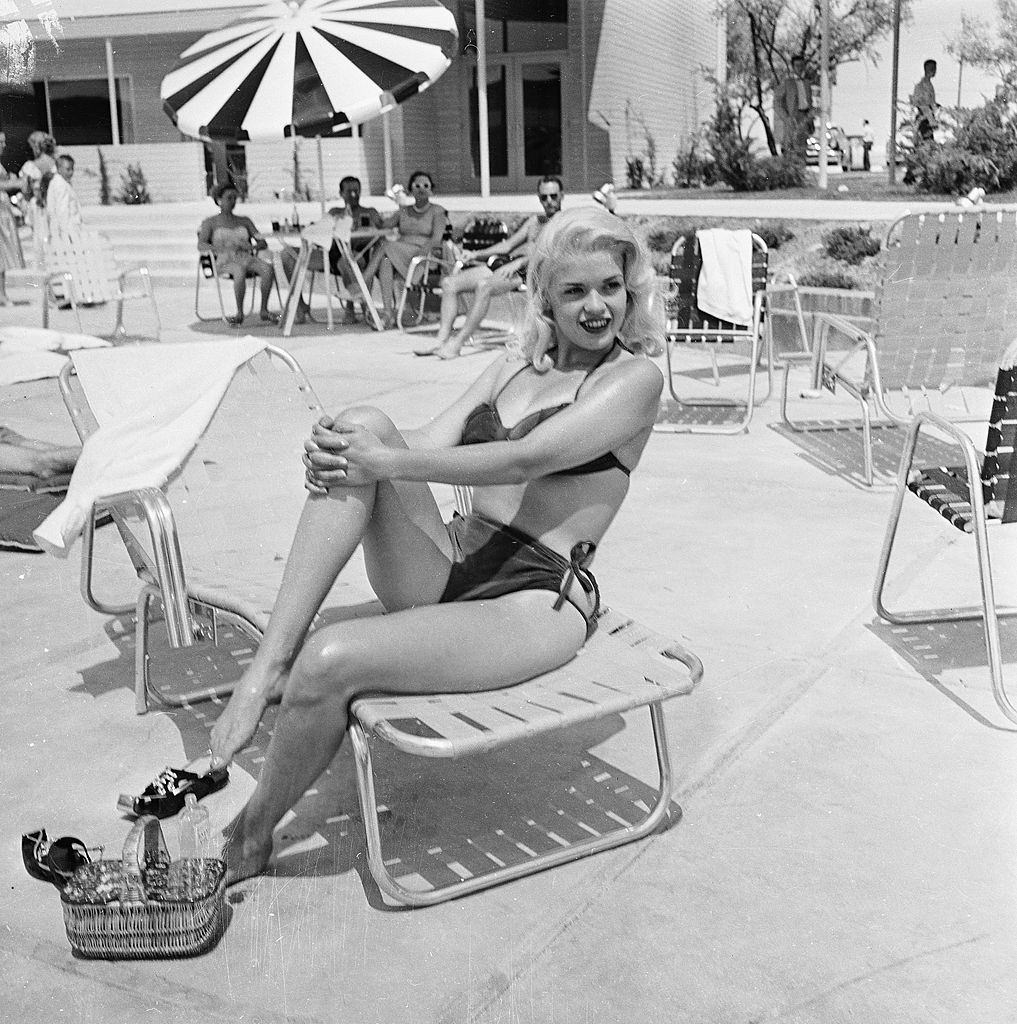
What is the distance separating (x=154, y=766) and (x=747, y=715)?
137 centimetres

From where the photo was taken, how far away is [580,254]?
254cm

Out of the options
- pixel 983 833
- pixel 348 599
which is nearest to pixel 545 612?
pixel 348 599

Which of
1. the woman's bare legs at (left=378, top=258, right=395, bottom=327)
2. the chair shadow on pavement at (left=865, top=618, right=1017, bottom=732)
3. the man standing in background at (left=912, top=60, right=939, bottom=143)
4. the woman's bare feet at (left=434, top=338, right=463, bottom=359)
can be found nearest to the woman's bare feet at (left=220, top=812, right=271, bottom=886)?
the chair shadow on pavement at (left=865, top=618, right=1017, bottom=732)

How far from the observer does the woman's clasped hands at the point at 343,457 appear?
2277 mm

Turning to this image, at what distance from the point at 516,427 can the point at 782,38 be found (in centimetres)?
2621

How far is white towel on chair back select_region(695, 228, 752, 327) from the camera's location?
668 cm

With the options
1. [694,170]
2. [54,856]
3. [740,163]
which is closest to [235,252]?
[54,856]

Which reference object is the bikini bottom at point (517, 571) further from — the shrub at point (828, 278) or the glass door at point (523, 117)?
the glass door at point (523, 117)

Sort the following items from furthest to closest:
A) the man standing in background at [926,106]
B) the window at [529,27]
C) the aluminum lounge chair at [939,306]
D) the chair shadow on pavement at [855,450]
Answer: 1. the window at [529,27]
2. the man standing in background at [926,106]
3. the chair shadow on pavement at [855,450]
4. the aluminum lounge chair at [939,306]

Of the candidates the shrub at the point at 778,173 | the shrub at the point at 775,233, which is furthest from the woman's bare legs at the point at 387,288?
the shrub at the point at 778,173

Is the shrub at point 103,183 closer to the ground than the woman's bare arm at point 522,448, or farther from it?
farther from it

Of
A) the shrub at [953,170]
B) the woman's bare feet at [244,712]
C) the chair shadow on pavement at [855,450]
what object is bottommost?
the chair shadow on pavement at [855,450]

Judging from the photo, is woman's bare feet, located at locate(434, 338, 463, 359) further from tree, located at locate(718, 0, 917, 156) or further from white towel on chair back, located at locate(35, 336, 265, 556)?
tree, located at locate(718, 0, 917, 156)

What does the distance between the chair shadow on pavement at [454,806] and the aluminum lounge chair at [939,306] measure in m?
2.65
